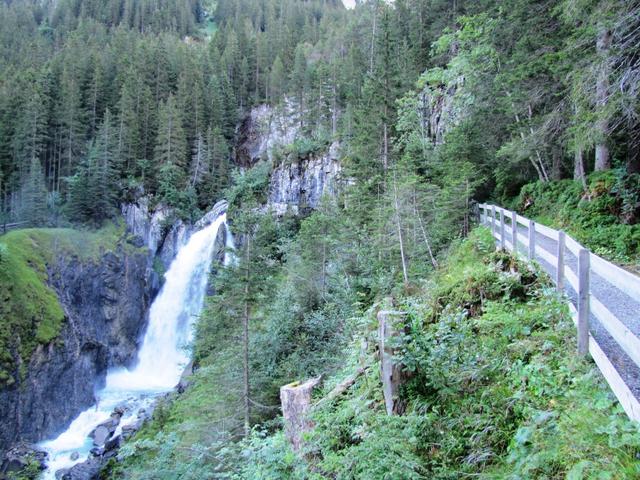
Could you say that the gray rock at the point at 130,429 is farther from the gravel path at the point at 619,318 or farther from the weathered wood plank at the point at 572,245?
the weathered wood plank at the point at 572,245

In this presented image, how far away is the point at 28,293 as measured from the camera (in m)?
21.4

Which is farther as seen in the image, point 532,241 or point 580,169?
point 580,169

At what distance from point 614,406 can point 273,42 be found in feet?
211

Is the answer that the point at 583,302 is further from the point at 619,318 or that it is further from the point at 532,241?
the point at 532,241

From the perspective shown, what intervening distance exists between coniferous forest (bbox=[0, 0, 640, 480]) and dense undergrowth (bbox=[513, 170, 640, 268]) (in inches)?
2.5

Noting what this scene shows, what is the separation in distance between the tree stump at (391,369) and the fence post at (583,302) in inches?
70.0

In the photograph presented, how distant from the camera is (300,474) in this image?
176 inches

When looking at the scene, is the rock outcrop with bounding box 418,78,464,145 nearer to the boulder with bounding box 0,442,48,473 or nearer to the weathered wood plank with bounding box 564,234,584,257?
the weathered wood plank with bounding box 564,234,584,257

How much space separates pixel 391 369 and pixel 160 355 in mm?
25961

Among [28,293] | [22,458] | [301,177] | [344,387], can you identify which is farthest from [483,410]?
[301,177]

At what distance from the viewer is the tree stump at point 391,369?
14.6ft

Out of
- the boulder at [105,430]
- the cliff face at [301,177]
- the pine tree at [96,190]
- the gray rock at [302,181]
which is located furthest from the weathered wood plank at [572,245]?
the pine tree at [96,190]

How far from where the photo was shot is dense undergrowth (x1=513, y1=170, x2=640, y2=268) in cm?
873

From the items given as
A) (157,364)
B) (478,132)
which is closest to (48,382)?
(157,364)
